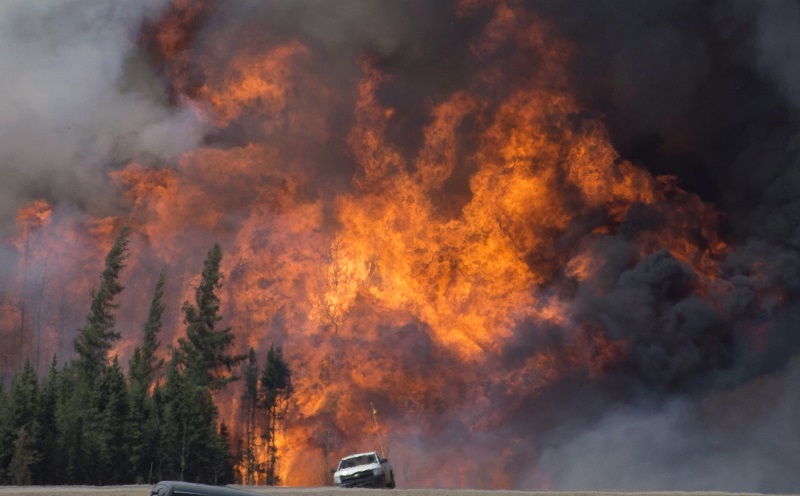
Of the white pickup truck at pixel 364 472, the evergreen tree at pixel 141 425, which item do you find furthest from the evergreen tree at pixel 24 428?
the white pickup truck at pixel 364 472

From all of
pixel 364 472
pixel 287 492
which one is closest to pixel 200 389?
pixel 364 472

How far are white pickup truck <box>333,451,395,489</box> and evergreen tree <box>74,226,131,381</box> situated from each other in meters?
52.5

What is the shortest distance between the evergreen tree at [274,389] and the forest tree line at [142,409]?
4.9 inches

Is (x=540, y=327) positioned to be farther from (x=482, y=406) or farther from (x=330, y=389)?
(x=330, y=389)

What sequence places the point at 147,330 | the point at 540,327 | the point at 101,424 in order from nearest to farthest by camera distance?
1. the point at 101,424
2. the point at 540,327
3. the point at 147,330

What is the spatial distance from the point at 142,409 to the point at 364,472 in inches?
1210

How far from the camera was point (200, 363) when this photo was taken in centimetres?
9806

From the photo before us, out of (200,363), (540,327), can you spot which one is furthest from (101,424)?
(540,327)

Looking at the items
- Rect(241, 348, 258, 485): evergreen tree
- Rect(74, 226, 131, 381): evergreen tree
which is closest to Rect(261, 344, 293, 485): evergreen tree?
Rect(241, 348, 258, 485): evergreen tree

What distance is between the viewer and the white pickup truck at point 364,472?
174 feet

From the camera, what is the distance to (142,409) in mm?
78062

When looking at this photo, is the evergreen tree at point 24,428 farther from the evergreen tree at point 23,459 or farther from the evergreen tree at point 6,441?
the evergreen tree at point 6,441

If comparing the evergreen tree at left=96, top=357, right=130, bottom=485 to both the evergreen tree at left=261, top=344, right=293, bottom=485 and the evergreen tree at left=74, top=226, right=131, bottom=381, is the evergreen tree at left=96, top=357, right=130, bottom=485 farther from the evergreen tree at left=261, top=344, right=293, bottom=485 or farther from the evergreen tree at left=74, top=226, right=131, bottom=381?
the evergreen tree at left=74, top=226, right=131, bottom=381

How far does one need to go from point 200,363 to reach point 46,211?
27492mm
